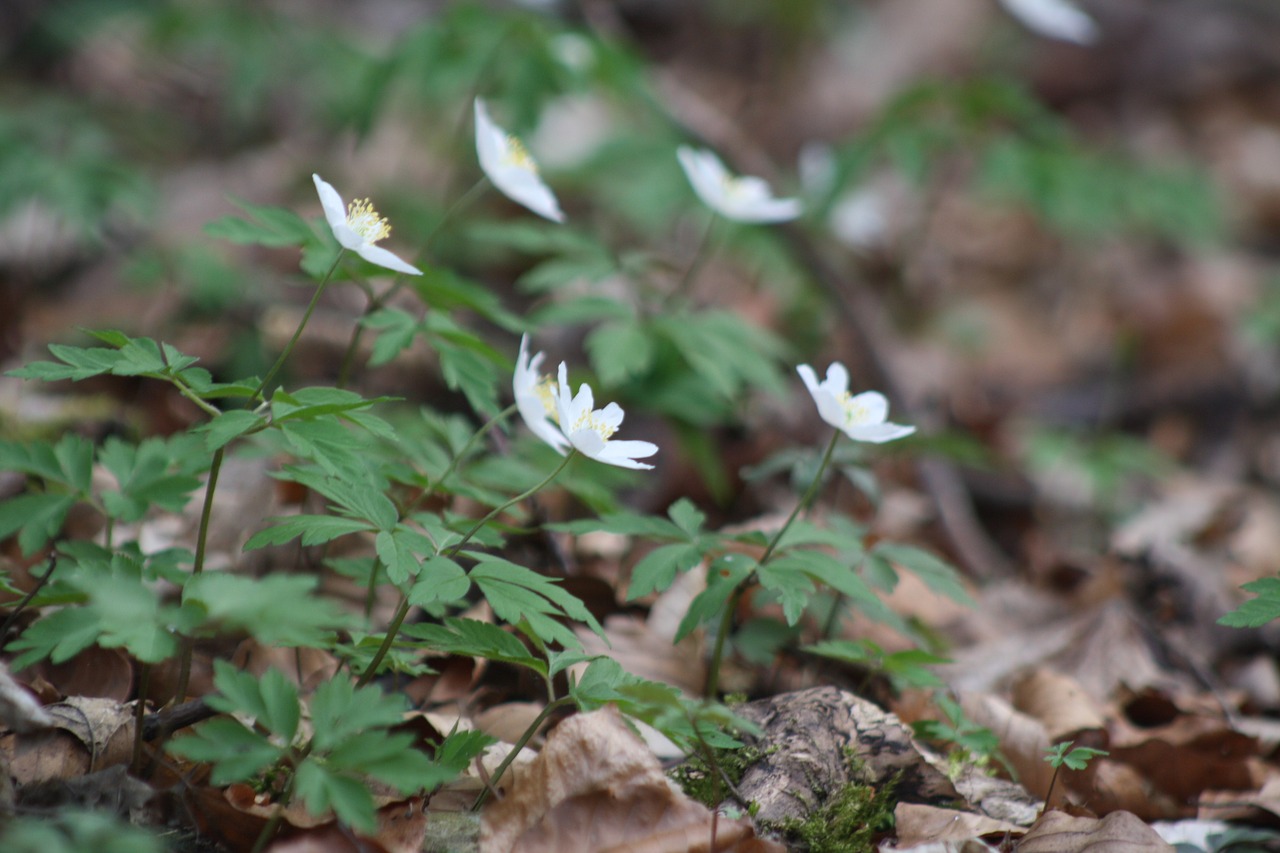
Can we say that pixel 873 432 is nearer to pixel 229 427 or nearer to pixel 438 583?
pixel 438 583

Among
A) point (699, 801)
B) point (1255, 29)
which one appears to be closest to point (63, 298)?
point (699, 801)

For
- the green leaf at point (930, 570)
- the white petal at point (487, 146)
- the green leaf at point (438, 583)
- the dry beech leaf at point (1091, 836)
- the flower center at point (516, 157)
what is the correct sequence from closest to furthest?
the green leaf at point (438, 583)
the dry beech leaf at point (1091, 836)
the green leaf at point (930, 570)
the white petal at point (487, 146)
the flower center at point (516, 157)

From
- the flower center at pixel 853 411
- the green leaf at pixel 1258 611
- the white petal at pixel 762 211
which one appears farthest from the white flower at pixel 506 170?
the green leaf at pixel 1258 611

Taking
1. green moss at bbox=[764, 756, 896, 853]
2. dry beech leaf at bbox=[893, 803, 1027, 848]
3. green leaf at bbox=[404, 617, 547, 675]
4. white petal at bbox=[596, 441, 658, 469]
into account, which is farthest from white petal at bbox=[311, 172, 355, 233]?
dry beech leaf at bbox=[893, 803, 1027, 848]

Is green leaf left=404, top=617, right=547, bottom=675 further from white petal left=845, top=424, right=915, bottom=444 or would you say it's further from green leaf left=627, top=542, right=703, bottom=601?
white petal left=845, top=424, right=915, bottom=444

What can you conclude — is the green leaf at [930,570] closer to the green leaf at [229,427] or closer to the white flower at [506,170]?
the white flower at [506,170]
